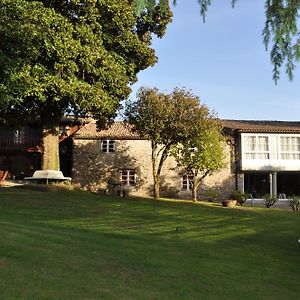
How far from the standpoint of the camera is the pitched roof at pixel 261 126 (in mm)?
40062

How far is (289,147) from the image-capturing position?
4069cm

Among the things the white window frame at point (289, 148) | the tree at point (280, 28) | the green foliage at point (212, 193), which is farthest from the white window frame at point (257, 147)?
the tree at point (280, 28)

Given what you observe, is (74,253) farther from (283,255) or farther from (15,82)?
(15,82)

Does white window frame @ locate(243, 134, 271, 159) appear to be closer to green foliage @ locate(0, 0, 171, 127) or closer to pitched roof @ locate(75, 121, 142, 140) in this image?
pitched roof @ locate(75, 121, 142, 140)

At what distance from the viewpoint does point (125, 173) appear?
39.6 m

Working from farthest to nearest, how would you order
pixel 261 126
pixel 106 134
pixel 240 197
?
pixel 261 126, pixel 106 134, pixel 240 197

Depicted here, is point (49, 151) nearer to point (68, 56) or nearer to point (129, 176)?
point (68, 56)

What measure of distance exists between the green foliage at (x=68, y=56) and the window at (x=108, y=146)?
10.1 metres

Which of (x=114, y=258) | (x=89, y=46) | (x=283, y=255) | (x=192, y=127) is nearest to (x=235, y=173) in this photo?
(x=192, y=127)

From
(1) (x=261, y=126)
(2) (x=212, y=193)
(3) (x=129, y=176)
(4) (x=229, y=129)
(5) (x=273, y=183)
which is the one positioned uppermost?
(1) (x=261, y=126)

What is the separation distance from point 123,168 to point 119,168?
0.32 metres

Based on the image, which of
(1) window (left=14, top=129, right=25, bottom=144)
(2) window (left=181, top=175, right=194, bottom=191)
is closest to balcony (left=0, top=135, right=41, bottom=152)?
(1) window (left=14, top=129, right=25, bottom=144)

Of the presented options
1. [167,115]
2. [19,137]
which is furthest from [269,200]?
[19,137]

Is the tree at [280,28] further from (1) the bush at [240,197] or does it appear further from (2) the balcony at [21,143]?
(2) the balcony at [21,143]
